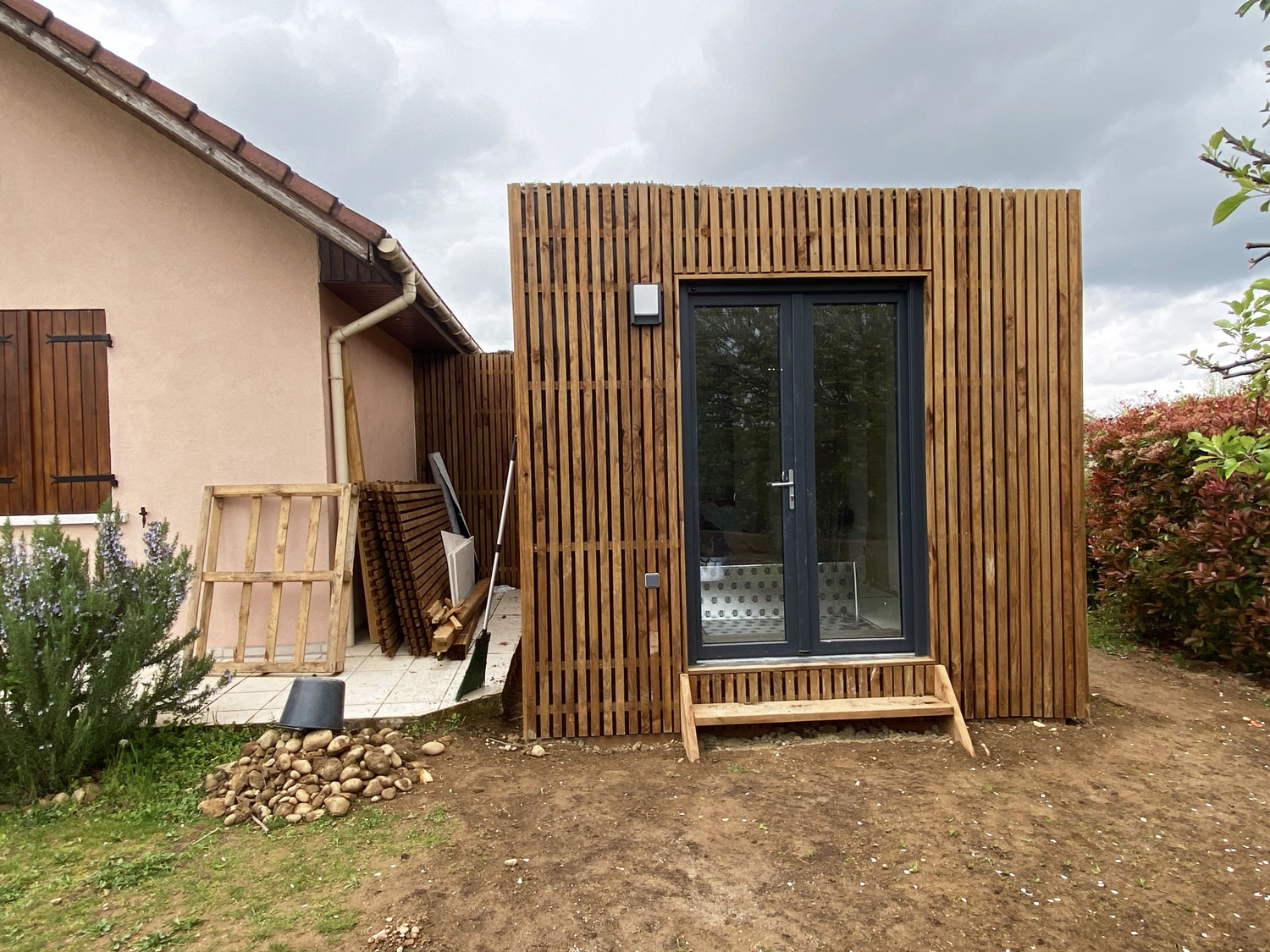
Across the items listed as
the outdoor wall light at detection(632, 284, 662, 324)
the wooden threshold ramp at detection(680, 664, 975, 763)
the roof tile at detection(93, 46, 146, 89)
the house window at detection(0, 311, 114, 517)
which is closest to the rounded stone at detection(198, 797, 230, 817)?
the wooden threshold ramp at detection(680, 664, 975, 763)

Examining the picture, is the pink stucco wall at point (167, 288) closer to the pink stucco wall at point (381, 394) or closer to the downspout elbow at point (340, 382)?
the downspout elbow at point (340, 382)

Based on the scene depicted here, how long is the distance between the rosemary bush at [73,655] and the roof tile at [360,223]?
2.37m

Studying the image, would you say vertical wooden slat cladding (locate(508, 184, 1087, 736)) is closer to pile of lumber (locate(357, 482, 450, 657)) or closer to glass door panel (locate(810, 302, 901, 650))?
glass door panel (locate(810, 302, 901, 650))

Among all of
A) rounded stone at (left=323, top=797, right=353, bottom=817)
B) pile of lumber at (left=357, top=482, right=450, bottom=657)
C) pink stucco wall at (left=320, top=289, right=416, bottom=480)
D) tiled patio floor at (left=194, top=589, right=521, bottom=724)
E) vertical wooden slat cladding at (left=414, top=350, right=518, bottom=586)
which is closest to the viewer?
rounded stone at (left=323, top=797, right=353, bottom=817)

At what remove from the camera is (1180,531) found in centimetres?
534

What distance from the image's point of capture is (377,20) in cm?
726

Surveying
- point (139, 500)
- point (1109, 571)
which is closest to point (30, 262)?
point (139, 500)

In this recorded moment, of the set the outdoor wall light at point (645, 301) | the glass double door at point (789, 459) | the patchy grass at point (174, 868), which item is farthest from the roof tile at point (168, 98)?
the patchy grass at point (174, 868)

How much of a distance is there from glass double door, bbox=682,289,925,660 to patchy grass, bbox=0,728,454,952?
206 cm

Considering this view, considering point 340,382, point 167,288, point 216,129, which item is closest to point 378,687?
point 340,382

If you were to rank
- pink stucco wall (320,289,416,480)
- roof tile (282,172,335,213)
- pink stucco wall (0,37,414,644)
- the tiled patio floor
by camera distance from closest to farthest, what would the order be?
the tiled patio floor
roof tile (282,172,335,213)
pink stucco wall (0,37,414,644)
pink stucco wall (320,289,416,480)

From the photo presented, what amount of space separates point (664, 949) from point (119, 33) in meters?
7.50

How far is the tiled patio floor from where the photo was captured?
3965 millimetres

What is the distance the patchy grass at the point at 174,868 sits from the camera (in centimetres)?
229
